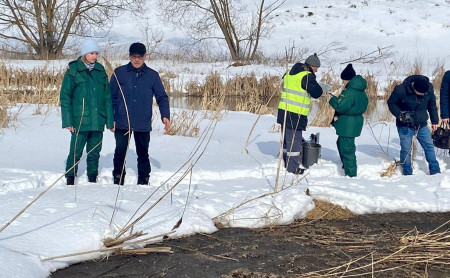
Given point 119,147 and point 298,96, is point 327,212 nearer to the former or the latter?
point 298,96

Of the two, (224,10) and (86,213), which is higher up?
(224,10)

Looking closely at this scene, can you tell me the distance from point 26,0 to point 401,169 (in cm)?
1872

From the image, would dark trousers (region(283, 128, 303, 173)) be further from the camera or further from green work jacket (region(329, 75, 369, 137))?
the camera

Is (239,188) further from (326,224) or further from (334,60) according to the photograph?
(334,60)

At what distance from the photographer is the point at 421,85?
6449 millimetres

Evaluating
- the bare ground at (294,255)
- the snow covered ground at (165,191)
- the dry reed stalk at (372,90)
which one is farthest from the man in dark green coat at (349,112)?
the dry reed stalk at (372,90)

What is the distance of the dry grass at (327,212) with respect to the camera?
4.95 m

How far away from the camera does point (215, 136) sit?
900 centimetres

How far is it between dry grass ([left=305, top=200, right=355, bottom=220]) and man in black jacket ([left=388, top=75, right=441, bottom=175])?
2.03 meters

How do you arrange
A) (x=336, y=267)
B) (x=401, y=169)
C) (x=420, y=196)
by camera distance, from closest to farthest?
(x=336, y=267)
(x=420, y=196)
(x=401, y=169)

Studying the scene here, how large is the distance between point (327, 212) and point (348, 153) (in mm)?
1843

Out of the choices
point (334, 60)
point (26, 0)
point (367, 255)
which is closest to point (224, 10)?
point (334, 60)

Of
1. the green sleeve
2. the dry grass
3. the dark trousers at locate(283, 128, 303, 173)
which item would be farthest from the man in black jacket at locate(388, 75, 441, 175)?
the green sleeve

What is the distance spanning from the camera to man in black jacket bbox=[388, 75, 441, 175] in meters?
6.63
